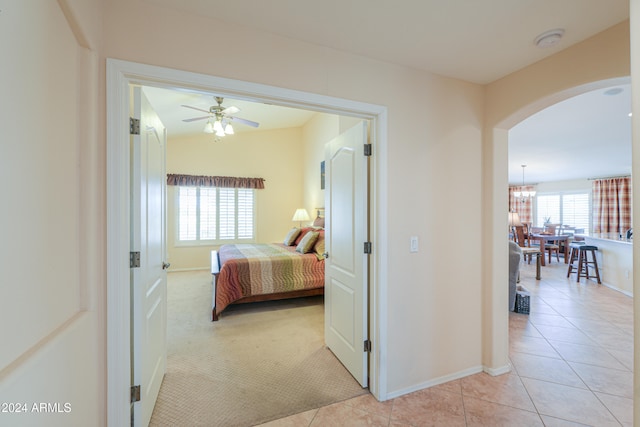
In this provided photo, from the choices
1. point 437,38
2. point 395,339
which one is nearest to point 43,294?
point 395,339

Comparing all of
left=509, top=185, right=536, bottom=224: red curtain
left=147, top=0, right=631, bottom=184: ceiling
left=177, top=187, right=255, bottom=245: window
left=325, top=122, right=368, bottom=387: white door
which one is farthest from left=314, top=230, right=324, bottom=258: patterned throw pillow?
left=509, top=185, right=536, bottom=224: red curtain

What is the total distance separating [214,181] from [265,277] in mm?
3602

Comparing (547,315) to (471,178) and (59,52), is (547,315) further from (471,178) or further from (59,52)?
(59,52)

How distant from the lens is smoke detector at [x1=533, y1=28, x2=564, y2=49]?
1.63m

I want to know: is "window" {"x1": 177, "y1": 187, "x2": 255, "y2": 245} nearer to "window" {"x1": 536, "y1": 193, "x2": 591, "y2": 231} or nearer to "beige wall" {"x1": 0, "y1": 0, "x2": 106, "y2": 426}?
"beige wall" {"x1": 0, "y1": 0, "x2": 106, "y2": 426}

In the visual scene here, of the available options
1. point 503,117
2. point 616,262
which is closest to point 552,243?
point 616,262

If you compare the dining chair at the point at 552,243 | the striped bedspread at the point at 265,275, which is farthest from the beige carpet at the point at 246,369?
the dining chair at the point at 552,243

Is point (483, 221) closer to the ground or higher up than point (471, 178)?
closer to the ground

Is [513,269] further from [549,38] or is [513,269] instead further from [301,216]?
[301,216]

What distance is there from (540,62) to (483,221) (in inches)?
48.2

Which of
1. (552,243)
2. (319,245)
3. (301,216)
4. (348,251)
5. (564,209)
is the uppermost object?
(564,209)

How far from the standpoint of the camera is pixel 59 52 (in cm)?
104

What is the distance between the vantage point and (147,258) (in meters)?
1.64

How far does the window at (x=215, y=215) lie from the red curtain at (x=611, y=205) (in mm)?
9579
